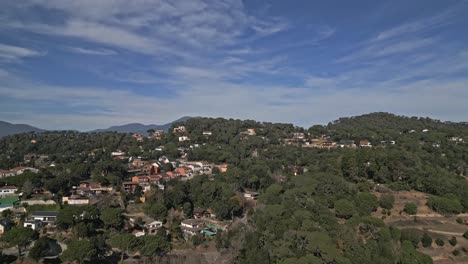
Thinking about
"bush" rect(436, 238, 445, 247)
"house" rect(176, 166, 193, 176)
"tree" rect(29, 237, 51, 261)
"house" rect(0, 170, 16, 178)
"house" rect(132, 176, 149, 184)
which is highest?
"house" rect(176, 166, 193, 176)

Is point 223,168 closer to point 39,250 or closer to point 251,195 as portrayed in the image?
point 251,195

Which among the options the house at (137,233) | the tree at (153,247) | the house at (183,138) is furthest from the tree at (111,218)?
the house at (183,138)

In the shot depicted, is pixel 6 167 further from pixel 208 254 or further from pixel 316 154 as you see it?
pixel 316 154

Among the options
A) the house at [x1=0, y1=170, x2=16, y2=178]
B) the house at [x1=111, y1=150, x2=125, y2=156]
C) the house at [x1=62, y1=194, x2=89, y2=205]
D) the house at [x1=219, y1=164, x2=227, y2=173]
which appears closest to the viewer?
the house at [x1=62, y1=194, x2=89, y2=205]

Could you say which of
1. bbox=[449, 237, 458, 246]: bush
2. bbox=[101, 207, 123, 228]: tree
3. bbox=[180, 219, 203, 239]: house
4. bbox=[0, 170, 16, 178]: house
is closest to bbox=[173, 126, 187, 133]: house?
bbox=[0, 170, 16, 178]: house

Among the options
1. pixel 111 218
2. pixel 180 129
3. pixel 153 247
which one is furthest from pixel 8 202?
pixel 180 129

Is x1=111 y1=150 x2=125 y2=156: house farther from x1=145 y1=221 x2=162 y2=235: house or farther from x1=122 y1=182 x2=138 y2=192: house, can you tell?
x1=145 y1=221 x2=162 y2=235: house
